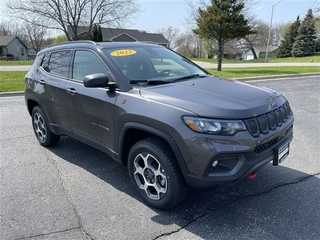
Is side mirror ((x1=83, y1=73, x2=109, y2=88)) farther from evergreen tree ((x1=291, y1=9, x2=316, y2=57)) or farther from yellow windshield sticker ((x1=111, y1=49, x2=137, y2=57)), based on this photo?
evergreen tree ((x1=291, y1=9, x2=316, y2=57))

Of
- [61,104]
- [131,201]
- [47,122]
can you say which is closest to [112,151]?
[131,201]

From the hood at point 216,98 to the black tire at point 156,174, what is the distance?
1.56 feet

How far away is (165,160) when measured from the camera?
102 inches

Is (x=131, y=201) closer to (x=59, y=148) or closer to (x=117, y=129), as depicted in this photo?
(x=117, y=129)

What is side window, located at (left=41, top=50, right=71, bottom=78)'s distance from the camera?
12.7 ft

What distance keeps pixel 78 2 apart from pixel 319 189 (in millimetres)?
26071

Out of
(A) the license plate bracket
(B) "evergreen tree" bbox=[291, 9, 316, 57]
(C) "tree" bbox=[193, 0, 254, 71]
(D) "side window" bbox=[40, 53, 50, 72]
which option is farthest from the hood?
(B) "evergreen tree" bbox=[291, 9, 316, 57]

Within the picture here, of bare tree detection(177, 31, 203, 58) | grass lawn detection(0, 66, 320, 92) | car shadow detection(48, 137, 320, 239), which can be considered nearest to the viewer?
car shadow detection(48, 137, 320, 239)

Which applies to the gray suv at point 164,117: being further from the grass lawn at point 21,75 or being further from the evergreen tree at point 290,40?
the evergreen tree at point 290,40

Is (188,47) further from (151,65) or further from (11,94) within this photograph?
(151,65)

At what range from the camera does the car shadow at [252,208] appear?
2.52m

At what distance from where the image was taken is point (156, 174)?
9.07 feet

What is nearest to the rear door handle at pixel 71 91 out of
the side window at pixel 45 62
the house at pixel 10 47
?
the side window at pixel 45 62

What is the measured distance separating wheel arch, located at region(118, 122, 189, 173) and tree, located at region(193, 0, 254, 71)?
54.7 ft
